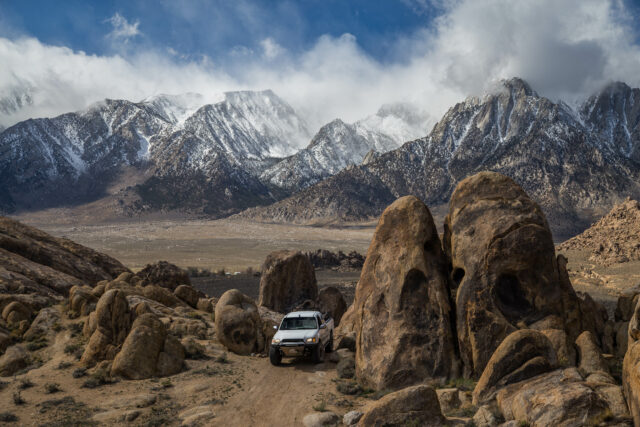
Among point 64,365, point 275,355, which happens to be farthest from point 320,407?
point 64,365

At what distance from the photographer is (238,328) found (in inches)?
774

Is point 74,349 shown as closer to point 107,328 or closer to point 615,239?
point 107,328

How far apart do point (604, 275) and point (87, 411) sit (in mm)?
49986

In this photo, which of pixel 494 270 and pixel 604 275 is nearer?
pixel 494 270

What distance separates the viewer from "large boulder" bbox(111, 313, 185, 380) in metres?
15.6

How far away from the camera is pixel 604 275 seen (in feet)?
157

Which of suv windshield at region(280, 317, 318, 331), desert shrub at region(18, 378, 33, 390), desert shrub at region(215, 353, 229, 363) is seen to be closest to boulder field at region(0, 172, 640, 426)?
desert shrub at region(215, 353, 229, 363)

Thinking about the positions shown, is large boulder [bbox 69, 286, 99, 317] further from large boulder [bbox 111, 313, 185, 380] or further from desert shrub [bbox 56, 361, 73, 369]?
large boulder [bbox 111, 313, 185, 380]

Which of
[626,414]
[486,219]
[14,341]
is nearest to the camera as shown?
[626,414]

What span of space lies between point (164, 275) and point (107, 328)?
21277mm

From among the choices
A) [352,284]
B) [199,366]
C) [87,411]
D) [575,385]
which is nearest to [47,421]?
[87,411]

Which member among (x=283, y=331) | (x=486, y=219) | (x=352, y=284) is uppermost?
(x=486, y=219)

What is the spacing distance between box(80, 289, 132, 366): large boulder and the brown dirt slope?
52.4 metres

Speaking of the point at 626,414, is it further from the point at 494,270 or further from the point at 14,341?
the point at 14,341
